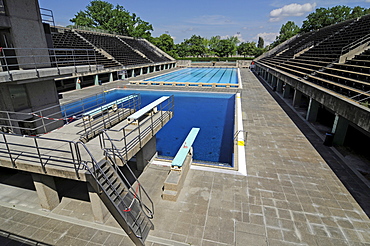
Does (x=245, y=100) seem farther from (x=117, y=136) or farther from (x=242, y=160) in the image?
(x=117, y=136)

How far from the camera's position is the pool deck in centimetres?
445

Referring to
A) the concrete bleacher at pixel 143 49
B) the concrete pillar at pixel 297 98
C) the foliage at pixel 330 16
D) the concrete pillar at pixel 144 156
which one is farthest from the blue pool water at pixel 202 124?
the foliage at pixel 330 16

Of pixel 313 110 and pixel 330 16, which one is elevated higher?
pixel 330 16

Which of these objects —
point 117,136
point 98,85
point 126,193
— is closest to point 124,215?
point 126,193

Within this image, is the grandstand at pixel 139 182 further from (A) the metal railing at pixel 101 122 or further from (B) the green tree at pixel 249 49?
(B) the green tree at pixel 249 49

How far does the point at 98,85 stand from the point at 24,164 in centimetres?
2142

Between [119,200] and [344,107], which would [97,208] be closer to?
[119,200]

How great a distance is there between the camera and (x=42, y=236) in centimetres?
456

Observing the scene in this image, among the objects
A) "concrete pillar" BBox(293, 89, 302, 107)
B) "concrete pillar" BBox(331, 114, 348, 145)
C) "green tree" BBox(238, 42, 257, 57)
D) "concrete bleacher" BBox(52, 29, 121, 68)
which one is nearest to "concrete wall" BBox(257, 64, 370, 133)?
"concrete pillar" BBox(331, 114, 348, 145)

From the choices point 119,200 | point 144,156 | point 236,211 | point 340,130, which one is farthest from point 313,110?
point 119,200

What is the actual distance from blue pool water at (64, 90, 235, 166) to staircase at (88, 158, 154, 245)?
508cm

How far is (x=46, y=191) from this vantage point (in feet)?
16.7

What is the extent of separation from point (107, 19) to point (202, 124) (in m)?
48.6

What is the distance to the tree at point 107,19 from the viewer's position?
153 ft
